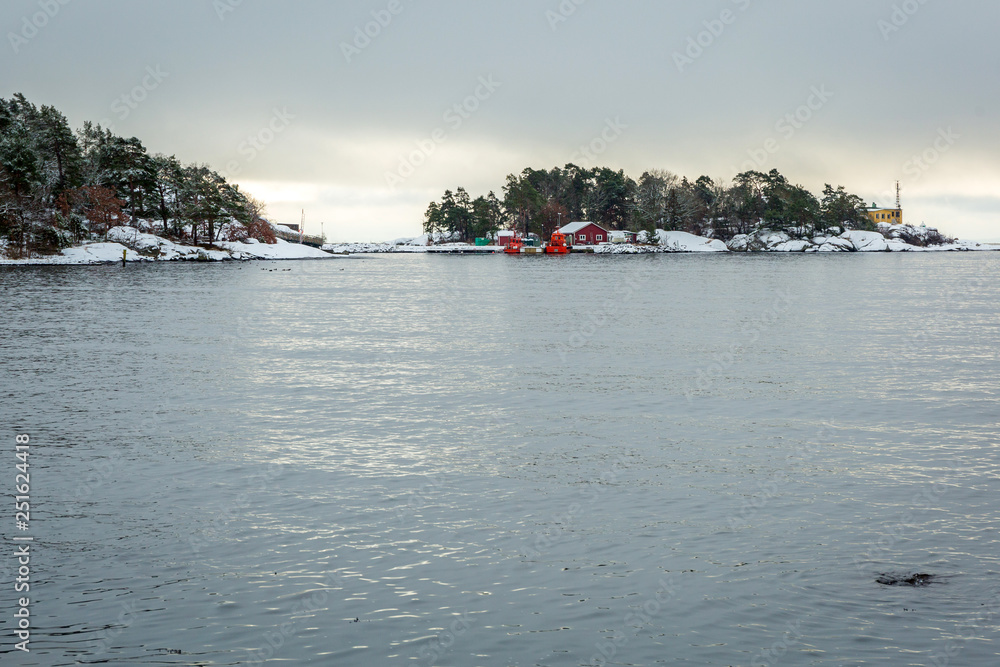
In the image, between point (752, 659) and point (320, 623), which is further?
point (320, 623)

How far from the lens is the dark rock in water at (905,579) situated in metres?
11.0

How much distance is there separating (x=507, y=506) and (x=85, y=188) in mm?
141673

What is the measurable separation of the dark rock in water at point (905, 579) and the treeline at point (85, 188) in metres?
125

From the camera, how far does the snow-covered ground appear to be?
127 metres

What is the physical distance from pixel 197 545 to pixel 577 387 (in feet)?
52.3

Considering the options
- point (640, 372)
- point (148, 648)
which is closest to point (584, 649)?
point (148, 648)

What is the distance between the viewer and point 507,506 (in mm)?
14242

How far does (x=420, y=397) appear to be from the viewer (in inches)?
968

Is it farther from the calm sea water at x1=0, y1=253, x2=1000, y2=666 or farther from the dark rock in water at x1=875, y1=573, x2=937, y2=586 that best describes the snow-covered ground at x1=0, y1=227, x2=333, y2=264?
the dark rock in water at x1=875, y1=573, x2=937, y2=586

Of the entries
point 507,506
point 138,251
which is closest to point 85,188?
point 138,251

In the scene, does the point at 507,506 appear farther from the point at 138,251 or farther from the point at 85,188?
the point at 138,251

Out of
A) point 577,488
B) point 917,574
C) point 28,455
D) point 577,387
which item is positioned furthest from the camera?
point 577,387

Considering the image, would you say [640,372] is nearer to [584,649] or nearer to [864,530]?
[864,530]

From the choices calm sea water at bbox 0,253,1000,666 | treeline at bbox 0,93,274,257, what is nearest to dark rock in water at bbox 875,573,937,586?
calm sea water at bbox 0,253,1000,666
